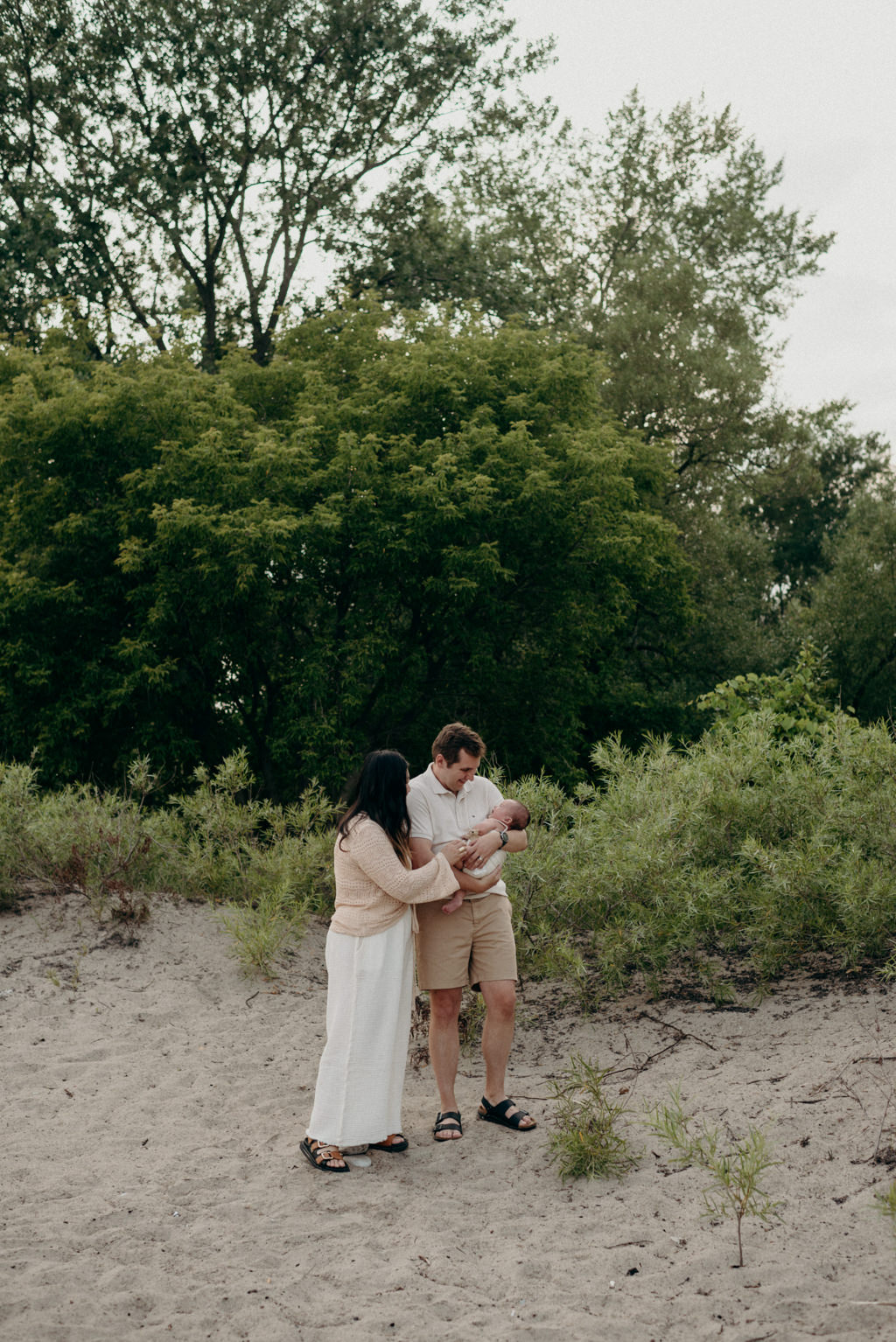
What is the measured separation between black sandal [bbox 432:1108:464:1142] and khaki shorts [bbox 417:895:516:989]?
23.6 inches

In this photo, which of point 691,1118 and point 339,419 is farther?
point 339,419

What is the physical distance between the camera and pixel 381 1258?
4.07 meters

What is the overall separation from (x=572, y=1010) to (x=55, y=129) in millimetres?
19625

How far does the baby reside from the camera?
16.1ft

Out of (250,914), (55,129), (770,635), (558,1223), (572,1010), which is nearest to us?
(558,1223)

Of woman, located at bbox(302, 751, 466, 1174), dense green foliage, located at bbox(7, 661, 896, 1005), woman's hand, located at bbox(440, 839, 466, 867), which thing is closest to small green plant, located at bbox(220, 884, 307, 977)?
dense green foliage, located at bbox(7, 661, 896, 1005)

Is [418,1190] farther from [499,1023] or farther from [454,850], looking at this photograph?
[454,850]

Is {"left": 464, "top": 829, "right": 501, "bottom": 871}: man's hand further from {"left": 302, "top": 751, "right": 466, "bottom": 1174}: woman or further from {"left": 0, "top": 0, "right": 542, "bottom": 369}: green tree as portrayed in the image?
{"left": 0, "top": 0, "right": 542, "bottom": 369}: green tree

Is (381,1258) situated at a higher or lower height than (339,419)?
lower

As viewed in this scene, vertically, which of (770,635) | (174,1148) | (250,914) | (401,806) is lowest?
(174,1148)

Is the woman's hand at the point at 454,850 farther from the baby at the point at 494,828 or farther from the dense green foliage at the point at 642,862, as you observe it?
the dense green foliage at the point at 642,862

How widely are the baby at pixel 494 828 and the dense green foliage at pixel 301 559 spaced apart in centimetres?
826

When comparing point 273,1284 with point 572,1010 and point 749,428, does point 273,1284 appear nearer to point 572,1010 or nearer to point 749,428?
point 572,1010

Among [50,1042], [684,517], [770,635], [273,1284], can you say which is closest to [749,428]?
[684,517]
